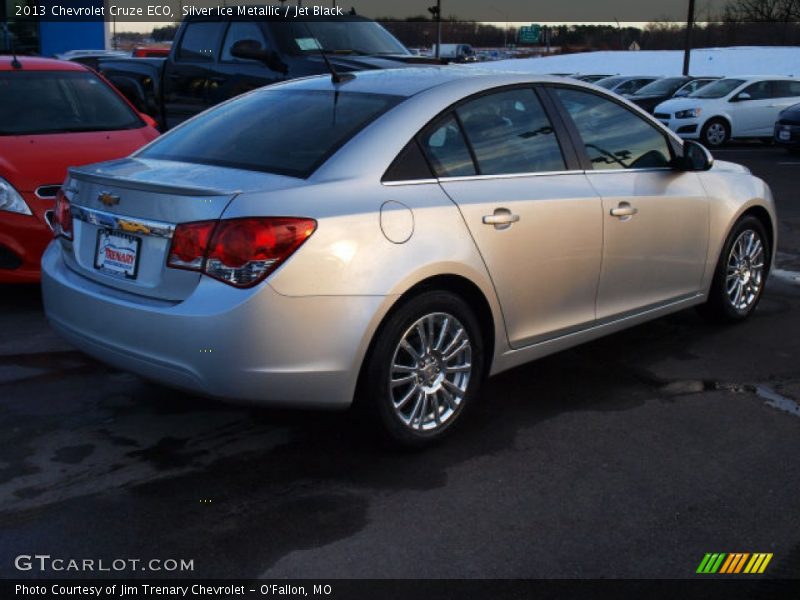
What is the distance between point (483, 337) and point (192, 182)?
57.3 inches

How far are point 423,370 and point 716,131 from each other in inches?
762

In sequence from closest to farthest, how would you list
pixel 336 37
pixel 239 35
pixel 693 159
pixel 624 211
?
pixel 624 211
pixel 693 159
pixel 336 37
pixel 239 35

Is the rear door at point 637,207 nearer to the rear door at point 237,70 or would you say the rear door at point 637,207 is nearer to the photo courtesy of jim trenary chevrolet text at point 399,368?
the photo courtesy of jim trenary chevrolet text at point 399,368

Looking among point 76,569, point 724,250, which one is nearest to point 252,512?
point 76,569

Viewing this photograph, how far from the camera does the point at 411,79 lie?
15.4 ft

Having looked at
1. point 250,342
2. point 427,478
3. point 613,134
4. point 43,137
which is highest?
point 613,134

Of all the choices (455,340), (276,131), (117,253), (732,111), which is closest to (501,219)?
(455,340)

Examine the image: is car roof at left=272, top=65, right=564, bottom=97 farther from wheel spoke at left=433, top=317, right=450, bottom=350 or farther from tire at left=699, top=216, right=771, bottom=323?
tire at left=699, top=216, right=771, bottom=323

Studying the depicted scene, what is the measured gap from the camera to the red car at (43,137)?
6230 millimetres

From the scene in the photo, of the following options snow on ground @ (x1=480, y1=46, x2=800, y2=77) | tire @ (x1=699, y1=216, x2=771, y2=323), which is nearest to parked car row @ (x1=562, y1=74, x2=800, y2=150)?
tire @ (x1=699, y1=216, x2=771, y2=323)

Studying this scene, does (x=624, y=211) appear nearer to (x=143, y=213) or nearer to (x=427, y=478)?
(x=427, y=478)

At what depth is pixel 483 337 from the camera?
4477 mm

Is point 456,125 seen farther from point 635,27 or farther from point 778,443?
point 635,27

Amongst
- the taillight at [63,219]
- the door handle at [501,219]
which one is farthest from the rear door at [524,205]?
the taillight at [63,219]
